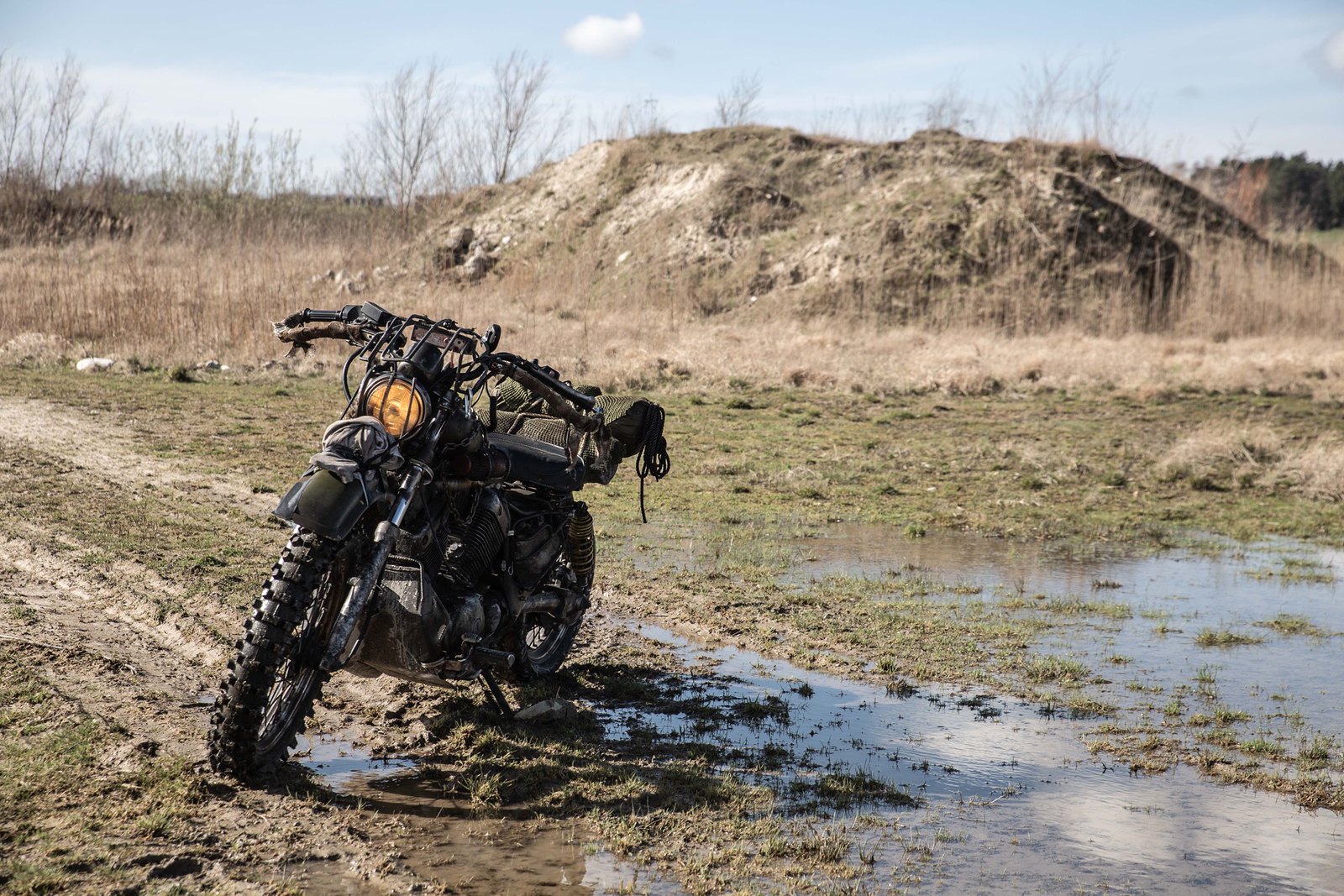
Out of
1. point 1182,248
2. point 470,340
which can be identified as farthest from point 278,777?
point 1182,248

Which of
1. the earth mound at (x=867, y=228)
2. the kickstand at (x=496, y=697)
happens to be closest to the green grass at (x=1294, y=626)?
the kickstand at (x=496, y=697)

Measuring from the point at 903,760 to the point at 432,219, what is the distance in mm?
39230

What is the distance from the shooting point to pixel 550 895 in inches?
131

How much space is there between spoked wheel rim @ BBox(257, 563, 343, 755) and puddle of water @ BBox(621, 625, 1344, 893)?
1.37m

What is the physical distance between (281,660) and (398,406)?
2.84ft

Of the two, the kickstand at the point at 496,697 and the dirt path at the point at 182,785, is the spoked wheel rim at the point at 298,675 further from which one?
the kickstand at the point at 496,697

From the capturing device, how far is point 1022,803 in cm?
418

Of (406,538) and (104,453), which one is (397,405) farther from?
(104,453)

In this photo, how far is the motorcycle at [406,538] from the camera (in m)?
3.58

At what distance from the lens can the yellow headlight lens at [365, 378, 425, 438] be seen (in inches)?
148

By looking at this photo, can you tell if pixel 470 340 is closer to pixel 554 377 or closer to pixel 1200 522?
pixel 554 377

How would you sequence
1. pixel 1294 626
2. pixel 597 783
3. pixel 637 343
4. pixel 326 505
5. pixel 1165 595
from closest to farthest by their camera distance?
1. pixel 326 505
2. pixel 597 783
3. pixel 1294 626
4. pixel 1165 595
5. pixel 637 343

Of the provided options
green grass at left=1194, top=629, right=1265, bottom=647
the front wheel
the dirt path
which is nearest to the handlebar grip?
the front wheel

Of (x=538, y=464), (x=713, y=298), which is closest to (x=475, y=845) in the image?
(x=538, y=464)
